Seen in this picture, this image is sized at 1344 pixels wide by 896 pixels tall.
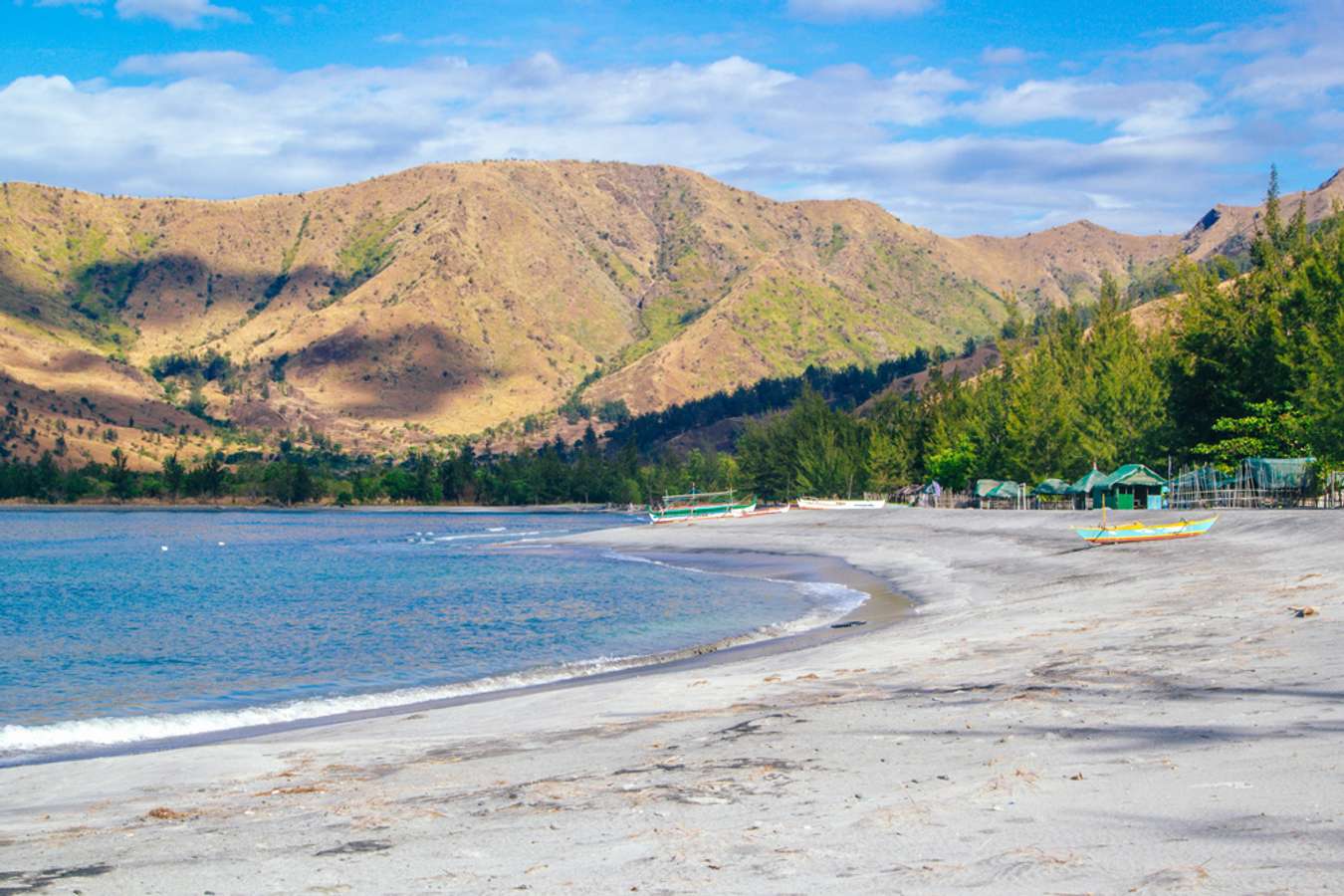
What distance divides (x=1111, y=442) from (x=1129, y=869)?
84.9 metres

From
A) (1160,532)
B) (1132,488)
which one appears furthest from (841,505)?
(1160,532)

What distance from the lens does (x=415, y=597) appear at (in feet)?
179

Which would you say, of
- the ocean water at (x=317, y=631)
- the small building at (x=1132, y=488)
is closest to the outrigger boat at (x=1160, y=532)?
the ocean water at (x=317, y=631)

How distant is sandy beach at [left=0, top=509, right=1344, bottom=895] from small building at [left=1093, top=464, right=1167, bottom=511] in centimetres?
5325

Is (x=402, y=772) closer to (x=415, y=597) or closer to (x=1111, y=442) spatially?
(x=415, y=597)

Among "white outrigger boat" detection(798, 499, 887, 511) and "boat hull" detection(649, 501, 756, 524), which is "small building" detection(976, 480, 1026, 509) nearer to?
"white outrigger boat" detection(798, 499, 887, 511)

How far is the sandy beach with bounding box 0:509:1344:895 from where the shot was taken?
8.93 m

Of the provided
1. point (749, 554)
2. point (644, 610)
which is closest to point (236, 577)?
point (749, 554)

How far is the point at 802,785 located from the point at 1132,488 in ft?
233

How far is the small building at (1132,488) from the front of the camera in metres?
74.1

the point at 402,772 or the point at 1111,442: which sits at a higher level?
the point at 1111,442

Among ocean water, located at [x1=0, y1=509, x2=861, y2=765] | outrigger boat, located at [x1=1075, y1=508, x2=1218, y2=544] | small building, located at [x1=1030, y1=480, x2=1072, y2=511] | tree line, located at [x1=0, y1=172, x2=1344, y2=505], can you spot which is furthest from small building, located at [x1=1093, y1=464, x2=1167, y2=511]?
ocean water, located at [x1=0, y1=509, x2=861, y2=765]

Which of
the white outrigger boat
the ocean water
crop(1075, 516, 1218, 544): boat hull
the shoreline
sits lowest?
the ocean water

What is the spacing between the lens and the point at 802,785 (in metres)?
11.7
